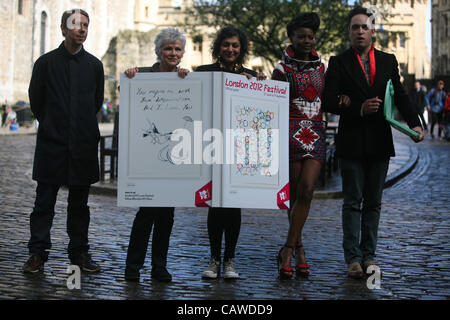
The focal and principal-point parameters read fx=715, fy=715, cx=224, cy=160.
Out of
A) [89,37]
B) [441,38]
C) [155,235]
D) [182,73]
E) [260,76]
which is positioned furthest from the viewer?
[441,38]

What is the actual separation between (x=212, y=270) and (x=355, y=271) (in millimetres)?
984

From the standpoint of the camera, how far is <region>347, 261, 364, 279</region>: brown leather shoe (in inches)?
193

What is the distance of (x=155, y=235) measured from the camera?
4.82 meters

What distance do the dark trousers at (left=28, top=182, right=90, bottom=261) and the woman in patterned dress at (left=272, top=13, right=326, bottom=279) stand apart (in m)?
1.42

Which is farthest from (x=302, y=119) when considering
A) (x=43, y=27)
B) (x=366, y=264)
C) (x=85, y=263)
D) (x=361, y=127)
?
(x=43, y=27)

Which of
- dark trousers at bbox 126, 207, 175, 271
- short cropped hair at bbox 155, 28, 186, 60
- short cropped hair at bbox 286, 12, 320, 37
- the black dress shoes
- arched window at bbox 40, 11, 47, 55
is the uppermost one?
arched window at bbox 40, 11, 47, 55

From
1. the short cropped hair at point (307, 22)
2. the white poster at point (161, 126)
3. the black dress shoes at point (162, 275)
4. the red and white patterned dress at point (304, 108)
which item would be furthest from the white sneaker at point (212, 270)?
the short cropped hair at point (307, 22)

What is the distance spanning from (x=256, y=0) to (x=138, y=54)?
106 ft

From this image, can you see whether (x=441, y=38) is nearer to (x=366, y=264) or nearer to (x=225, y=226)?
(x=366, y=264)

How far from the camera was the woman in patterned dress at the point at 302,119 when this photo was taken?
495 cm

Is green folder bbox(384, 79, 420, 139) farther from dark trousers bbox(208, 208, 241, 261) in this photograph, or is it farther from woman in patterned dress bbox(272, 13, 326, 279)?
dark trousers bbox(208, 208, 241, 261)

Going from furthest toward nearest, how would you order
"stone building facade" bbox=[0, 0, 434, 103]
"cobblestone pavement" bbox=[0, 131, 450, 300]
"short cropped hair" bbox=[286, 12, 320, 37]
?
1. "stone building facade" bbox=[0, 0, 434, 103]
2. "short cropped hair" bbox=[286, 12, 320, 37]
3. "cobblestone pavement" bbox=[0, 131, 450, 300]

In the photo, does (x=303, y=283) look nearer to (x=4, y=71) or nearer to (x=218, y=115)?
(x=218, y=115)

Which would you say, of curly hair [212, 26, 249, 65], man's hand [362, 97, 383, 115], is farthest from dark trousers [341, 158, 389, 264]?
curly hair [212, 26, 249, 65]
